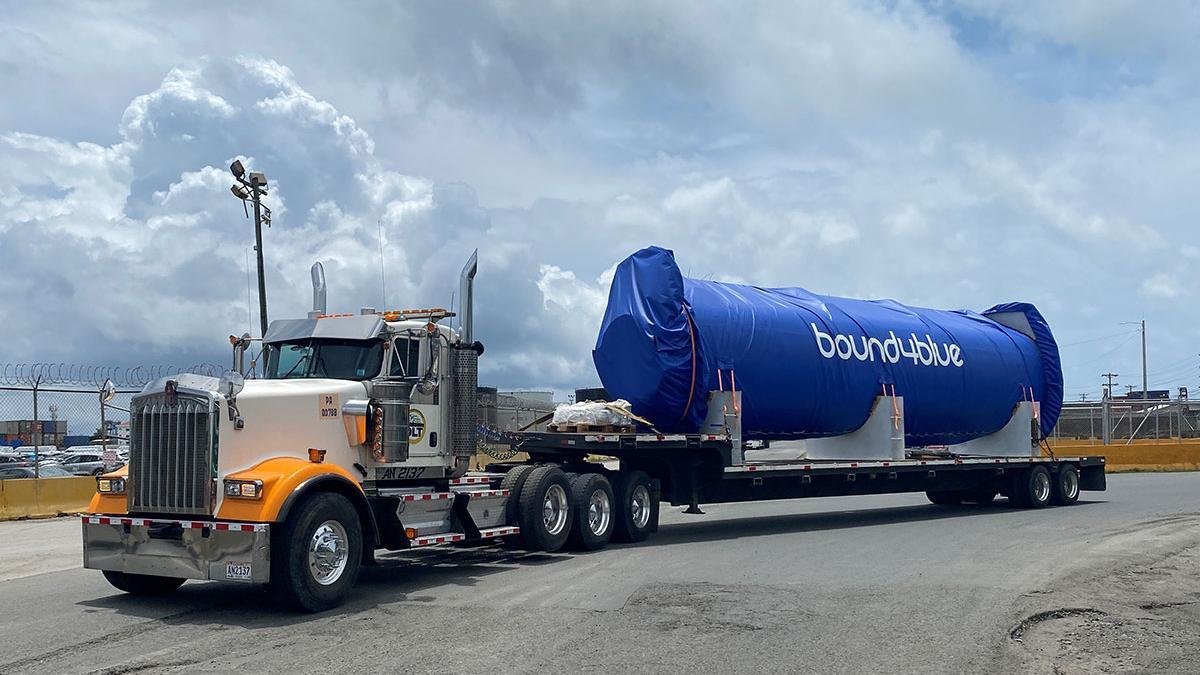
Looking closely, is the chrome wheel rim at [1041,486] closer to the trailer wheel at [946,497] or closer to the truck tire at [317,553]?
the trailer wheel at [946,497]

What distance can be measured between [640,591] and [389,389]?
10.7ft

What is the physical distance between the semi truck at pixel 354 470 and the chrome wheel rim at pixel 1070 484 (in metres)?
8.49

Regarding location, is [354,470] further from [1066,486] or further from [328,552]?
[1066,486]

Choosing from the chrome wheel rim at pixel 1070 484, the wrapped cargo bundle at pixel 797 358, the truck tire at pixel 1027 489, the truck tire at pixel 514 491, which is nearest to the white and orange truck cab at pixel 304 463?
the truck tire at pixel 514 491

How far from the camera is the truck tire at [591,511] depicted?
1340 cm

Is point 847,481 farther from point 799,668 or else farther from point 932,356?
point 799,668

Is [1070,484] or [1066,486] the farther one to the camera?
[1070,484]

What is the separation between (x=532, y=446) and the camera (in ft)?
45.9

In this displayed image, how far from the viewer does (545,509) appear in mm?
12969

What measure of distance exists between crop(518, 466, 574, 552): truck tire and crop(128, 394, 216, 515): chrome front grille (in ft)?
14.2

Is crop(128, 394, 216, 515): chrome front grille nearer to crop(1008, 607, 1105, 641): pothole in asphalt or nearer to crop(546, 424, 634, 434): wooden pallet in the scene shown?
crop(546, 424, 634, 434): wooden pallet

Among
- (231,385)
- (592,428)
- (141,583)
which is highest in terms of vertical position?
(231,385)

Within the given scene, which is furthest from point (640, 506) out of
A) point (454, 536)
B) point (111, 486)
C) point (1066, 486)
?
point (1066, 486)

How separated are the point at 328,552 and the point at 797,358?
9082 mm
